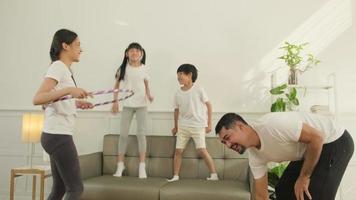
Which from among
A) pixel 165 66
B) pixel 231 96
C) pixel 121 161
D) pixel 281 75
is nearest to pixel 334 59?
pixel 281 75

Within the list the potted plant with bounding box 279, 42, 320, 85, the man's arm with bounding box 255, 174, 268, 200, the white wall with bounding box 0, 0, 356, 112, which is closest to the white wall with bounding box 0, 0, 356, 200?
the white wall with bounding box 0, 0, 356, 112

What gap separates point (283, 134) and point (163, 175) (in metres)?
1.96

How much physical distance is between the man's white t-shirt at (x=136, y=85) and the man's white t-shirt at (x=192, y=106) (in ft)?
1.18

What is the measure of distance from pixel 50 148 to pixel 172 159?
1.73 meters

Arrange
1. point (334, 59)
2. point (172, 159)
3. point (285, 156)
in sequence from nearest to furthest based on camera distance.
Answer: point (285, 156) → point (172, 159) → point (334, 59)

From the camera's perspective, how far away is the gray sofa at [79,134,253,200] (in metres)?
2.93

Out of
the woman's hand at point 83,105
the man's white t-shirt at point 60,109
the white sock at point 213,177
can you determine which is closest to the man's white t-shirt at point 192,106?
the white sock at point 213,177

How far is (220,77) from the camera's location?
4055 millimetres

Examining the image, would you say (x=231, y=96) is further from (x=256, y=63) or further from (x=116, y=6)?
(x=116, y=6)

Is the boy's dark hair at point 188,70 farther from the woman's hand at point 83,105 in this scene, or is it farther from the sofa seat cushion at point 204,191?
the woman's hand at point 83,105

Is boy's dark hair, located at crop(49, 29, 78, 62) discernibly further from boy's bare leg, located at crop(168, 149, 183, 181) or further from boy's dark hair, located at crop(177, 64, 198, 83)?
→ boy's bare leg, located at crop(168, 149, 183, 181)

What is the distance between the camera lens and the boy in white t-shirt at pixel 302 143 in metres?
1.87

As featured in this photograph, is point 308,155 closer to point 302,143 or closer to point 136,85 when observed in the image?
point 302,143

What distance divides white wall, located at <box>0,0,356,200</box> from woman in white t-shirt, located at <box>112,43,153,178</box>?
0.29 meters
